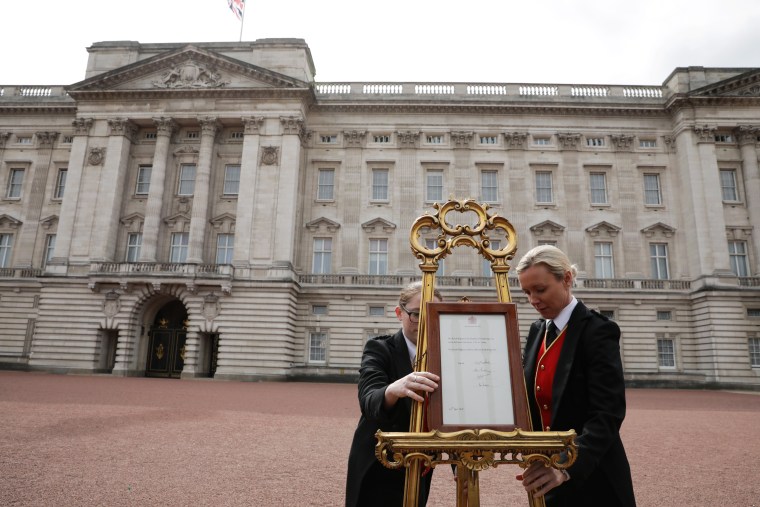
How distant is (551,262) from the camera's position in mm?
2982

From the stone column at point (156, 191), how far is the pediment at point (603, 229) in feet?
95.1

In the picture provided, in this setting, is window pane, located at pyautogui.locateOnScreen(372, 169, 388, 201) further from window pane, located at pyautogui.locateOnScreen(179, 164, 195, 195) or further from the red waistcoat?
the red waistcoat

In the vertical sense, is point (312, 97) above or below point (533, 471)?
above

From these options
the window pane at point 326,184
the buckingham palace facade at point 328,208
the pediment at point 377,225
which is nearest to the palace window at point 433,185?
the buckingham palace facade at point 328,208

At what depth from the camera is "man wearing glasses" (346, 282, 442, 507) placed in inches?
123

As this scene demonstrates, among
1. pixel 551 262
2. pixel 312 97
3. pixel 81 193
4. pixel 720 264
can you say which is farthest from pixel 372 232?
pixel 551 262

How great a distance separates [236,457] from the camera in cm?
823

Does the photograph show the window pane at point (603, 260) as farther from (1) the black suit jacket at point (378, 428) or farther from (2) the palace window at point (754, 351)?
(1) the black suit jacket at point (378, 428)

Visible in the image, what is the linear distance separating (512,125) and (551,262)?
110 ft

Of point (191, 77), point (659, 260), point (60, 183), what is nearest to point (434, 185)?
point (659, 260)

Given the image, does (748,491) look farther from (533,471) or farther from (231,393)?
(231,393)

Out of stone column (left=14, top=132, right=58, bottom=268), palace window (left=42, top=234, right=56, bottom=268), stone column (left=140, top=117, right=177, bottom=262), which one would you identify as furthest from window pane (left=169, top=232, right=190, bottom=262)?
stone column (left=14, top=132, right=58, bottom=268)

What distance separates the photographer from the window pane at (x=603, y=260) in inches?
1268

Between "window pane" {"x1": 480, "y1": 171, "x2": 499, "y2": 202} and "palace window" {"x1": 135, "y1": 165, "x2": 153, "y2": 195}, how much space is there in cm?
2340
